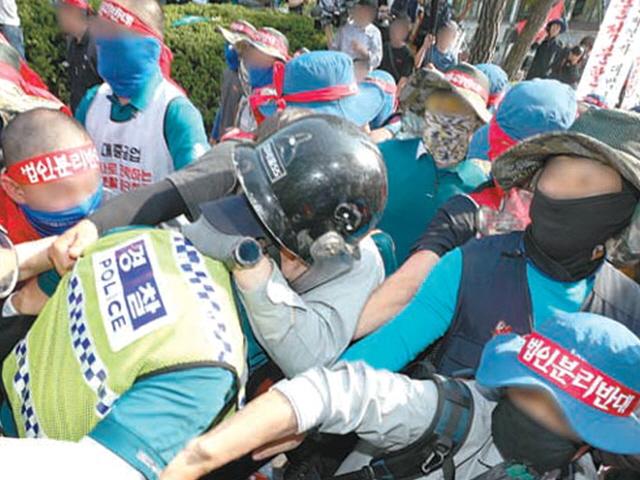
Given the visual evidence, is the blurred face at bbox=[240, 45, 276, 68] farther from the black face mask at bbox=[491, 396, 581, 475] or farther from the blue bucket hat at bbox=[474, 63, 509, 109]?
the black face mask at bbox=[491, 396, 581, 475]

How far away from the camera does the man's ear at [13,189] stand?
1.80 meters

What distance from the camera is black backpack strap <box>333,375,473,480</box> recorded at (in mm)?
1444

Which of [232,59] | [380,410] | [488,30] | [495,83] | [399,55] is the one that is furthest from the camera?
[488,30]

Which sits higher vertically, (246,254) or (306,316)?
(246,254)

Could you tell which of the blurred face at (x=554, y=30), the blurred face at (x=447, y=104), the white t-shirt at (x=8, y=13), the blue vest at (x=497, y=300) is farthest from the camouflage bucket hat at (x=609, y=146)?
the blurred face at (x=554, y=30)

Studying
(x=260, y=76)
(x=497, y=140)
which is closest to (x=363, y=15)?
(x=260, y=76)

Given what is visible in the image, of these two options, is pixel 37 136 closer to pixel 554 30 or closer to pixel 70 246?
pixel 70 246

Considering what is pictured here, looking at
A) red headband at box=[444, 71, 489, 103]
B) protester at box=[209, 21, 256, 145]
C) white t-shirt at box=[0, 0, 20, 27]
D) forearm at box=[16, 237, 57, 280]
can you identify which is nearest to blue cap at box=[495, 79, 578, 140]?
red headband at box=[444, 71, 489, 103]

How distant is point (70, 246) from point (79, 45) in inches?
165

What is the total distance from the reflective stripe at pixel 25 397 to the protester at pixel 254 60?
305 centimetres

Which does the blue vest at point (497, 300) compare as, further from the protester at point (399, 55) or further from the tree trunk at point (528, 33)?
the tree trunk at point (528, 33)

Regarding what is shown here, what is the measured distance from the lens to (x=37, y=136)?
177 centimetres

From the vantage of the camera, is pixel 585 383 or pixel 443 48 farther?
pixel 443 48

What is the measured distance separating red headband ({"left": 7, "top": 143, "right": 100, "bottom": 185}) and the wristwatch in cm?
76
